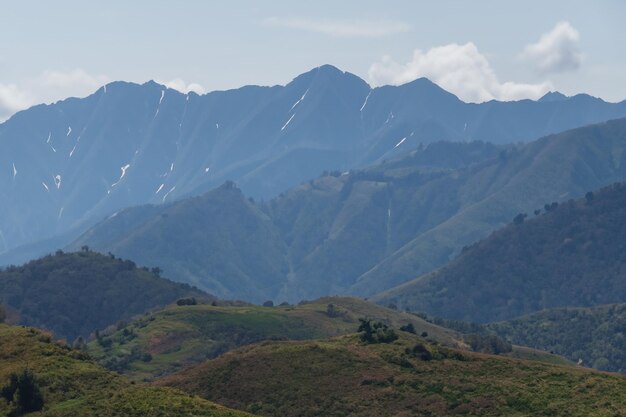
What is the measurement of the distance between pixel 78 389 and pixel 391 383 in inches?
1301

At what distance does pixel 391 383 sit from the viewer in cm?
9181

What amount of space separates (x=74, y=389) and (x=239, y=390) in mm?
28264

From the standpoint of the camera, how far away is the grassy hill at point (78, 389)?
6619 cm

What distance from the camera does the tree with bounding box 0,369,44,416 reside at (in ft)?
221

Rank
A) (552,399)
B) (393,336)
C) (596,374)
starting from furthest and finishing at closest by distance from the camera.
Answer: (393,336) < (596,374) < (552,399)

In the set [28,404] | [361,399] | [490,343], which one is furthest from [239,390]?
[490,343]

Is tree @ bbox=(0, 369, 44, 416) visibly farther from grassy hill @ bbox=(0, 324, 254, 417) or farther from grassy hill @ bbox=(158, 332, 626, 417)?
grassy hill @ bbox=(158, 332, 626, 417)

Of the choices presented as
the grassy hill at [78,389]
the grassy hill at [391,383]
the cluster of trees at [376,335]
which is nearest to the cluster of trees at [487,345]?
the cluster of trees at [376,335]

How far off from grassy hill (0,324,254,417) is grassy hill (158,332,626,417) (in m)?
20.7

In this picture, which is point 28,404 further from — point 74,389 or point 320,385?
point 320,385

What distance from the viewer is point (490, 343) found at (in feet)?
606

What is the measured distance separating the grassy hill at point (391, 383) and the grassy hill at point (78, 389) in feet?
67.9

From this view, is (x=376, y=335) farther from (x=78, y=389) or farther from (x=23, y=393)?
(x=23, y=393)

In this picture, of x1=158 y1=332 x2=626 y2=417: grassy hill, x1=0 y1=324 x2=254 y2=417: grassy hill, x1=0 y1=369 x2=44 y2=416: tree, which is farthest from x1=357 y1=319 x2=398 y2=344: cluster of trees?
x1=0 y1=369 x2=44 y2=416: tree
